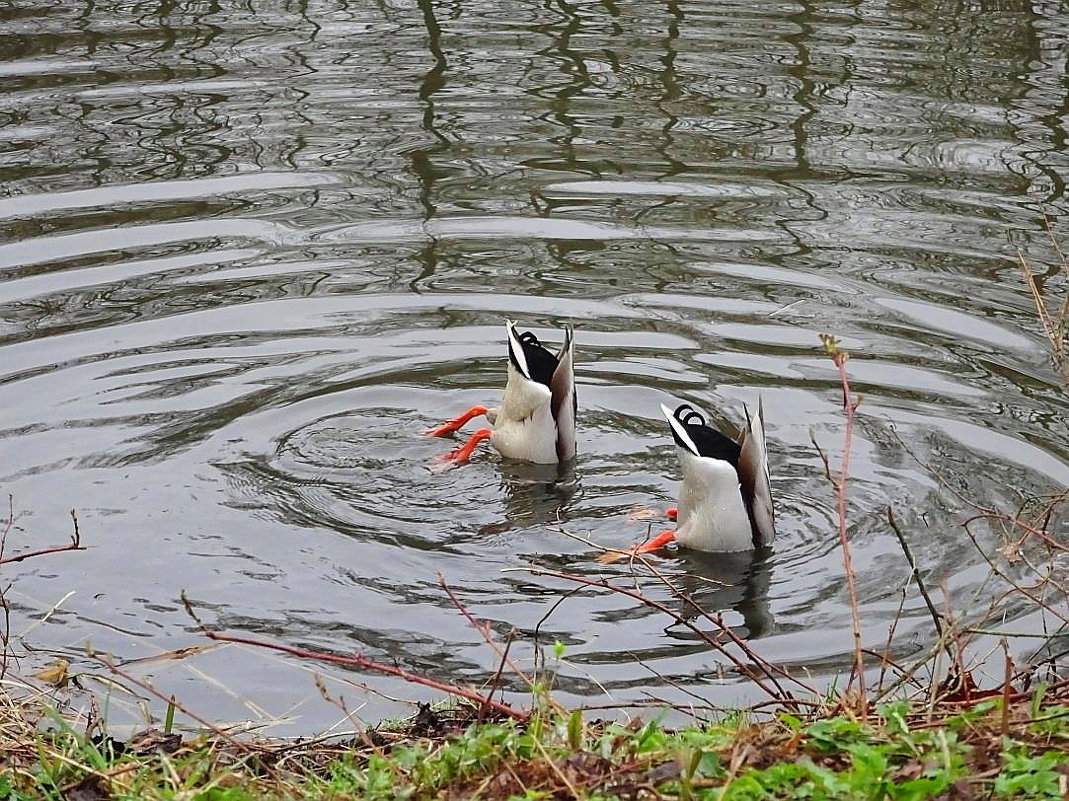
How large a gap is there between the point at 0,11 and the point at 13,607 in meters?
9.76

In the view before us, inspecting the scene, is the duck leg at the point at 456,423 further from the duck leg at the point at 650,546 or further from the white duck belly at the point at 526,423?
the duck leg at the point at 650,546

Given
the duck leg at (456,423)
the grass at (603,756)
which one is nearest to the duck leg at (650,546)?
the duck leg at (456,423)

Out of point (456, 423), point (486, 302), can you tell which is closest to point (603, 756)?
point (456, 423)

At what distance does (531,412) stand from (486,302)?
190 centimetres

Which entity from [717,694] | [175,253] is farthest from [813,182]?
[717,694]

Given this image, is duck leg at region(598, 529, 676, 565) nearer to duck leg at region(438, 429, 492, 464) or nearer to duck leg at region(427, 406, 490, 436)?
duck leg at region(438, 429, 492, 464)

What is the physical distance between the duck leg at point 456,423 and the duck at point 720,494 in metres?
1.36

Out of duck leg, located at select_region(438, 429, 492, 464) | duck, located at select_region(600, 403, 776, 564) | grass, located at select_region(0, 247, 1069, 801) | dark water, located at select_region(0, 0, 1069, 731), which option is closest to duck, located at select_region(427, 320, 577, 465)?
duck leg, located at select_region(438, 429, 492, 464)

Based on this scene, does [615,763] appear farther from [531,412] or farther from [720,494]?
[531,412]

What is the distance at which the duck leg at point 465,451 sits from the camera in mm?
8023

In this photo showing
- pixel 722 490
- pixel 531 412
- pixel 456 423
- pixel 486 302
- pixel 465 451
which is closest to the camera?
pixel 722 490

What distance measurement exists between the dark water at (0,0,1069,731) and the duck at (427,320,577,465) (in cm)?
13

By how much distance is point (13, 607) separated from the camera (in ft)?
21.1

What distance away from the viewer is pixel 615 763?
14.3 feet
